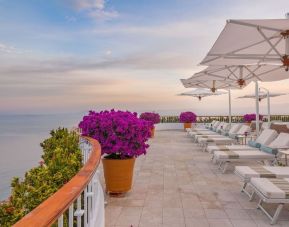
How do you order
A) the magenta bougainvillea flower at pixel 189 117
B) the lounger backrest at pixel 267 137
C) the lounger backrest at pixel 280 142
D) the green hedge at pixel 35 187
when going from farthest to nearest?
1. the magenta bougainvillea flower at pixel 189 117
2. the lounger backrest at pixel 267 137
3. the lounger backrest at pixel 280 142
4. the green hedge at pixel 35 187

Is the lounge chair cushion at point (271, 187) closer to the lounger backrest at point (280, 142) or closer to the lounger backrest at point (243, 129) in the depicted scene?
the lounger backrest at point (280, 142)

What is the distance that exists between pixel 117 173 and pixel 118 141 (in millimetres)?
585

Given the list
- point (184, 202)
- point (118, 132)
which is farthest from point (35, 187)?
point (184, 202)

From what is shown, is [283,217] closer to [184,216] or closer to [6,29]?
[184,216]

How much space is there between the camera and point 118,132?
19.0ft

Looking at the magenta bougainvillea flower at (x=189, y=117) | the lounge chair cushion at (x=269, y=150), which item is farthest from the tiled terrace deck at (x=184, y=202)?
the magenta bougainvillea flower at (x=189, y=117)

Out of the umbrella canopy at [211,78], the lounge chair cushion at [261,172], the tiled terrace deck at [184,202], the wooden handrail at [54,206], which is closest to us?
the wooden handrail at [54,206]

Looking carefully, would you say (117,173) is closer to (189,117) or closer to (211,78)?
(211,78)

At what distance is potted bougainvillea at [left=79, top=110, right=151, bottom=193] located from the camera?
18.8 ft

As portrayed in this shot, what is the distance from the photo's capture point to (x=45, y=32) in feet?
57.0

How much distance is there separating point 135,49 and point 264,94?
8967mm

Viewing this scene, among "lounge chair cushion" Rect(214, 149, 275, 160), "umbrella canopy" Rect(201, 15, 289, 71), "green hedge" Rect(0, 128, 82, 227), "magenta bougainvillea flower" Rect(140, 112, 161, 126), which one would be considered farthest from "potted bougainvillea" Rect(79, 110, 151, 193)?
"magenta bougainvillea flower" Rect(140, 112, 161, 126)

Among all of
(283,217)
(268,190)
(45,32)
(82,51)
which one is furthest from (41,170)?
(82,51)

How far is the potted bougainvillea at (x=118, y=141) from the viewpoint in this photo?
5.73m
